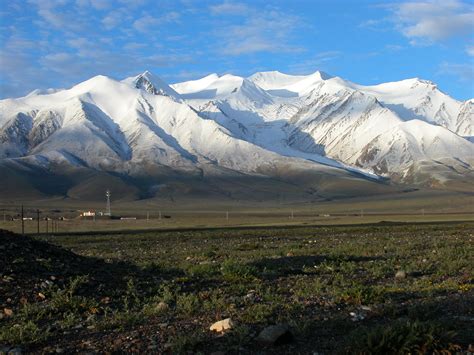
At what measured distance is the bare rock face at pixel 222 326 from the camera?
10812 millimetres

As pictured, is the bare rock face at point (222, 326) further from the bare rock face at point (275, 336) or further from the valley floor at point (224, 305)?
the bare rock face at point (275, 336)

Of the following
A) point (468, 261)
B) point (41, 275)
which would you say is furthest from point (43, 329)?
point (468, 261)

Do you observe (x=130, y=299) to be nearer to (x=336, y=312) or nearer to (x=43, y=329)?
(x=43, y=329)

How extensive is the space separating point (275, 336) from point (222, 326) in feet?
3.83

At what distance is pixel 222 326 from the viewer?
10875 mm

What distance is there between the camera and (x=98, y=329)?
11.4 m

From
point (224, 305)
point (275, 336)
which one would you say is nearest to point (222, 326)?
point (275, 336)

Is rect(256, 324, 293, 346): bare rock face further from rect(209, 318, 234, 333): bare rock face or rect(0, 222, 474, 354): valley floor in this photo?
rect(209, 318, 234, 333): bare rock face

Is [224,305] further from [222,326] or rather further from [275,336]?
[275,336]

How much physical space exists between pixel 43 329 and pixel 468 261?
48.9 ft

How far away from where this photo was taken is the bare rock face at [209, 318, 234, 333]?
10812 millimetres

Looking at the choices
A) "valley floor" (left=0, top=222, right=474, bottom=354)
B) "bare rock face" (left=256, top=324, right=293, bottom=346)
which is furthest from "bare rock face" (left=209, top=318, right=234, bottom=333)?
"bare rock face" (left=256, top=324, right=293, bottom=346)

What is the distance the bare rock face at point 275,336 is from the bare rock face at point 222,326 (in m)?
0.77

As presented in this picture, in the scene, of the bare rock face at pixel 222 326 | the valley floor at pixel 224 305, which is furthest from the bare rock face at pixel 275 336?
the bare rock face at pixel 222 326
